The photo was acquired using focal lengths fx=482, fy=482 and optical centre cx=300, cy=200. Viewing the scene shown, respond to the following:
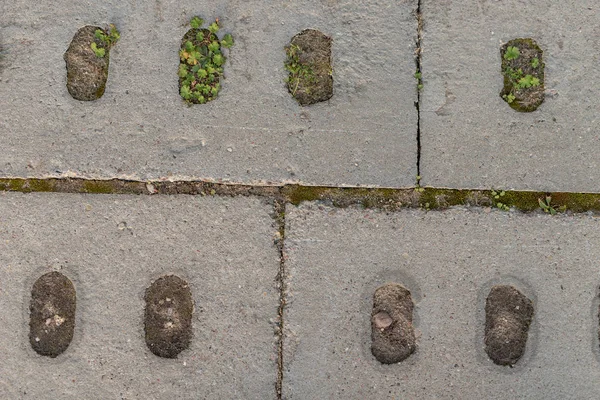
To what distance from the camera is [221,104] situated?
272cm

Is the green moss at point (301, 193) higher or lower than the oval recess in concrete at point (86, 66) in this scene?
lower

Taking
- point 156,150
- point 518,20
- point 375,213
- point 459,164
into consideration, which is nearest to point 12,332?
Result: point 156,150

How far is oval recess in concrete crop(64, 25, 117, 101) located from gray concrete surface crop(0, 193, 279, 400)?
61 cm

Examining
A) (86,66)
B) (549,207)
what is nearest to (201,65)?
(86,66)

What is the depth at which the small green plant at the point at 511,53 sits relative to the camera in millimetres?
2676

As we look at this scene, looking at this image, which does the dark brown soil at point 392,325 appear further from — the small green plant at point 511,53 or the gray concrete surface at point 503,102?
the small green plant at point 511,53

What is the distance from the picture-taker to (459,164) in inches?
105

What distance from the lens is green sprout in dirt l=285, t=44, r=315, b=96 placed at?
273cm

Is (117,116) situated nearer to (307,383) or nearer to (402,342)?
(307,383)

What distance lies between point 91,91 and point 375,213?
69.3 inches

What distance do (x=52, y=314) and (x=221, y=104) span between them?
4.96ft

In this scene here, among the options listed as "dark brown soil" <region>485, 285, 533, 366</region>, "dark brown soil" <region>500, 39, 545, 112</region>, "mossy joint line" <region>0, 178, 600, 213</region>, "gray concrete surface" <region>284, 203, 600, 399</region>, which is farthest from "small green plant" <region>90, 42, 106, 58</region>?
"dark brown soil" <region>485, 285, 533, 366</region>

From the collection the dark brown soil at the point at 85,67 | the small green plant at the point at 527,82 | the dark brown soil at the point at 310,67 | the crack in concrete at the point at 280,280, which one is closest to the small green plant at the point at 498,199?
the small green plant at the point at 527,82

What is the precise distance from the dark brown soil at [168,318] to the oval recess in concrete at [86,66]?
1.16 m
